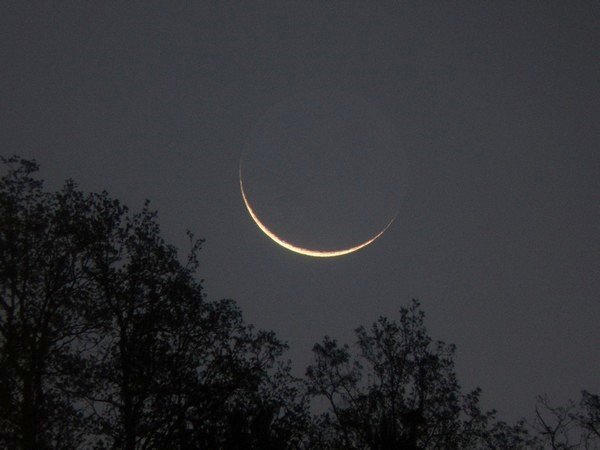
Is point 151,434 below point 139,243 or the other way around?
below

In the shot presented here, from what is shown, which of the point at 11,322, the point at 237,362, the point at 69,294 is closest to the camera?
the point at 11,322

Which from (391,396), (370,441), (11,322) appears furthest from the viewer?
(391,396)

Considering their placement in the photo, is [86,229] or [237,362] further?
[237,362]

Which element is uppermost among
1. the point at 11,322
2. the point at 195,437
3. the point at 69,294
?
the point at 69,294

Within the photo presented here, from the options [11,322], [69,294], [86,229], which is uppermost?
[86,229]

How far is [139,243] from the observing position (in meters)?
25.8

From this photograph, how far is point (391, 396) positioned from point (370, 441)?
3.52m

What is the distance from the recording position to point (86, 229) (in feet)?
80.1

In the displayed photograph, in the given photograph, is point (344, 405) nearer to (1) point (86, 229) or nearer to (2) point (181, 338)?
(2) point (181, 338)

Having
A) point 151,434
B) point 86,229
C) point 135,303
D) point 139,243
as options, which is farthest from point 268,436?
point 86,229

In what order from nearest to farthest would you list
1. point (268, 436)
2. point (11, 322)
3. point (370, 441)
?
point (11, 322), point (268, 436), point (370, 441)

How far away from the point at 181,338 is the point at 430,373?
18264 millimetres

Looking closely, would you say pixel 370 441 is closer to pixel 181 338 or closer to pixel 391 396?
pixel 391 396

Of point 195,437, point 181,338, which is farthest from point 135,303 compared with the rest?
point 195,437
